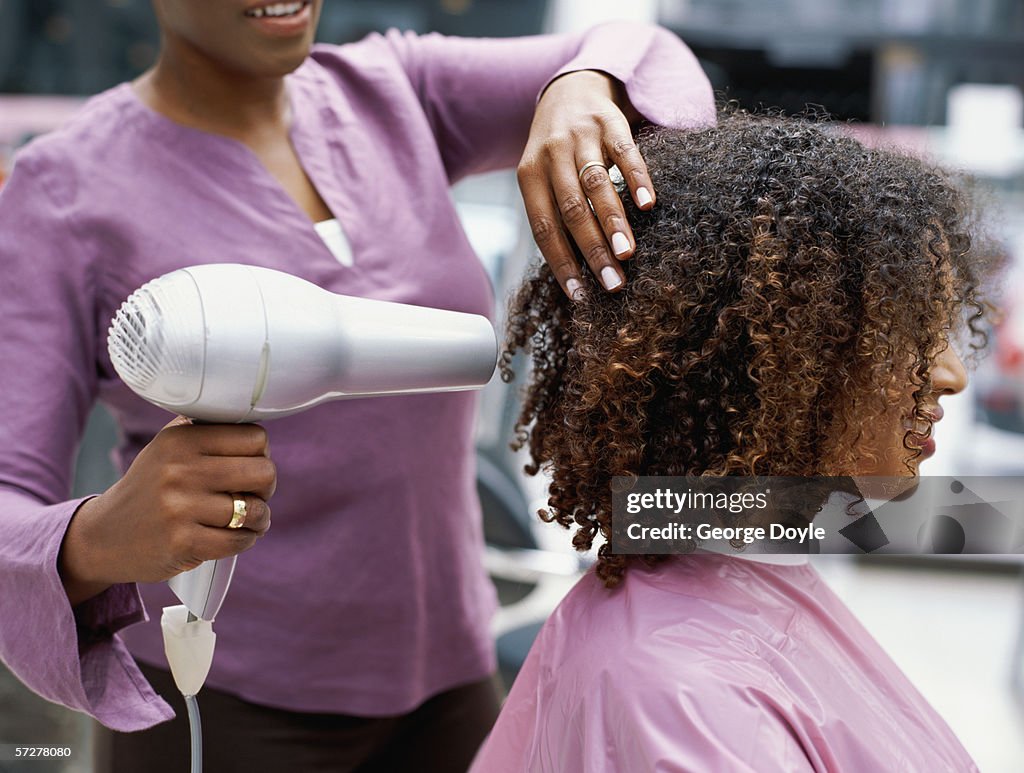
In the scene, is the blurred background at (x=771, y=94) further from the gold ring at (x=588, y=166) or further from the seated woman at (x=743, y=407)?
the gold ring at (x=588, y=166)

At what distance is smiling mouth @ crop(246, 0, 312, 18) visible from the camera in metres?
0.92

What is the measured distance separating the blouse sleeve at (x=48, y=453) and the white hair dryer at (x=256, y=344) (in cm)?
20

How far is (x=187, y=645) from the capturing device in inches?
32.5

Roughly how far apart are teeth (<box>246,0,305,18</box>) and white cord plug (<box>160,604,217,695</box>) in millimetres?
530

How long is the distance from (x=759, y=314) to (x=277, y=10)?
20.4 inches

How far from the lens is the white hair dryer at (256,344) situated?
63 cm

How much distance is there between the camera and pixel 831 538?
936mm

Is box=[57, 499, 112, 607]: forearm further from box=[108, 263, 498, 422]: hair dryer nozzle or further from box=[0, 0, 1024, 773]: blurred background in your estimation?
box=[0, 0, 1024, 773]: blurred background

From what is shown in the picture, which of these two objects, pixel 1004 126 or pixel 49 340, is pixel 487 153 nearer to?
pixel 49 340

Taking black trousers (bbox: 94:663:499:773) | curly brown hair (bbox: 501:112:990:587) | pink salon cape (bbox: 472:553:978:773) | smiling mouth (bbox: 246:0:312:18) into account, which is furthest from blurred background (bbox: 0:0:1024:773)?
smiling mouth (bbox: 246:0:312:18)

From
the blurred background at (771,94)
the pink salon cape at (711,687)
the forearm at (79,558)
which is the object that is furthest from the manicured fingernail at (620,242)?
the blurred background at (771,94)

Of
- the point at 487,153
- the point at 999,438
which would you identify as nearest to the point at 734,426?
the point at 487,153

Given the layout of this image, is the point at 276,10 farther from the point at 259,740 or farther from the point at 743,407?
the point at 259,740

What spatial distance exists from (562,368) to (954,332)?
372mm
